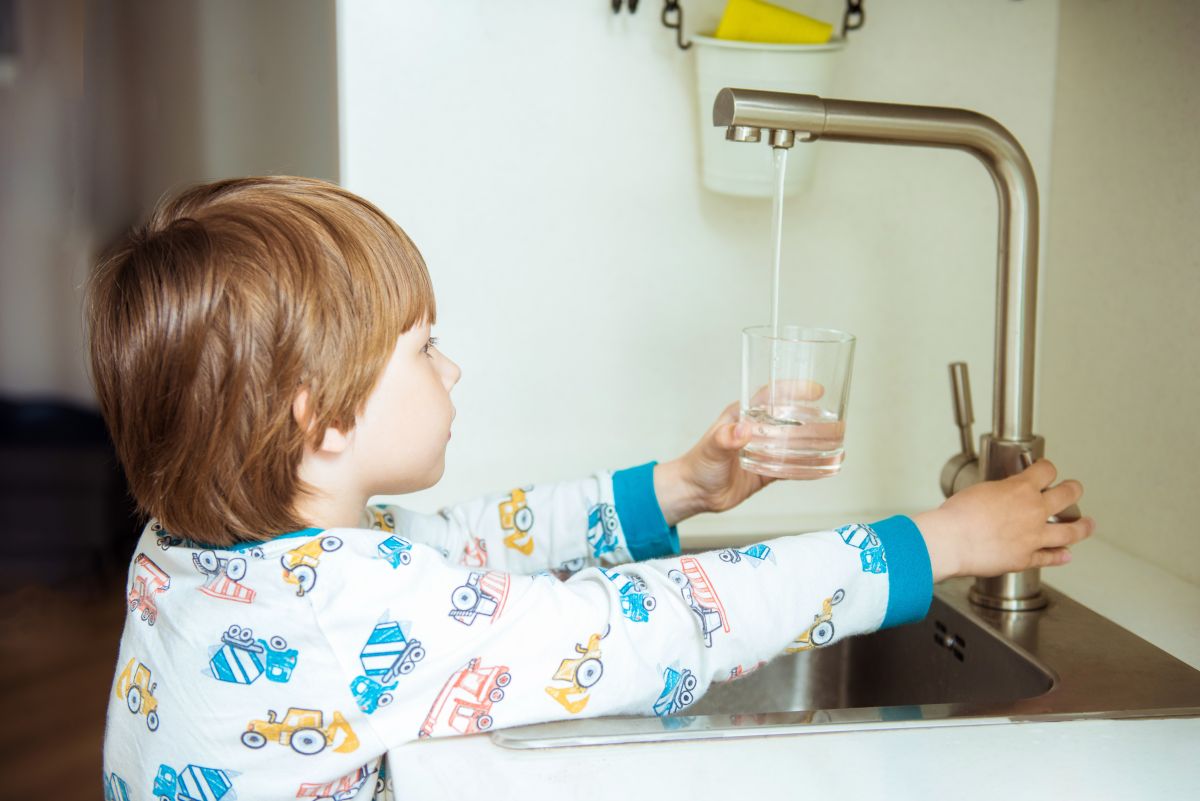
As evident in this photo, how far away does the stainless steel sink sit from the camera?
0.72m

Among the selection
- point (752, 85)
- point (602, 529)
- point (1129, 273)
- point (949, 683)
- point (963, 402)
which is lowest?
point (949, 683)

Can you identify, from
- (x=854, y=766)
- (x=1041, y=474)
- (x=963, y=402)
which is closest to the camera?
(x=854, y=766)

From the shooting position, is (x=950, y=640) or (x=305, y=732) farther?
(x=950, y=640)

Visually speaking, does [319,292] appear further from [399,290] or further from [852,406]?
[852,406]

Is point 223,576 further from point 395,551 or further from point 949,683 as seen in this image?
point 949,683

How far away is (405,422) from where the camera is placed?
83 centimetres

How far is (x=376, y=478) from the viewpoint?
0.84 m

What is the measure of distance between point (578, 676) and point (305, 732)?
17cm

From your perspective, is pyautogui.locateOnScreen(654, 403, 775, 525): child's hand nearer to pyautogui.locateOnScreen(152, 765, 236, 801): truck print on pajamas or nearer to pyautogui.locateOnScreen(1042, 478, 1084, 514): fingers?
pyautogui.locateOnScreen(1042, 478, 1084, 514): fingers

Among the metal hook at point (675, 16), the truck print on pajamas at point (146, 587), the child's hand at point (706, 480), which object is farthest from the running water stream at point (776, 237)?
the truck print on pajamas at point (146, 587)

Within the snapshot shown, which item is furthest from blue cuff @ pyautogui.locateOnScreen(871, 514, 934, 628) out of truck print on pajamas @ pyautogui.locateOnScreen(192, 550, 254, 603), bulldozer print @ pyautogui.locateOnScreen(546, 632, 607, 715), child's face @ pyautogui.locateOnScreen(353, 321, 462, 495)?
truck print on pajamas @ pyautogui.locateOnScreen(192, 550, 254, 603)

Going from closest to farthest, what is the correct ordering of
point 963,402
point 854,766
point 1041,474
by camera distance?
point 854,766 → point 1041,474 → point 963,402

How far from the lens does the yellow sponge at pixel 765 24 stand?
1044mm

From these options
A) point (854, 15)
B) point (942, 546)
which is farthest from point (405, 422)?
point (854, 15)
